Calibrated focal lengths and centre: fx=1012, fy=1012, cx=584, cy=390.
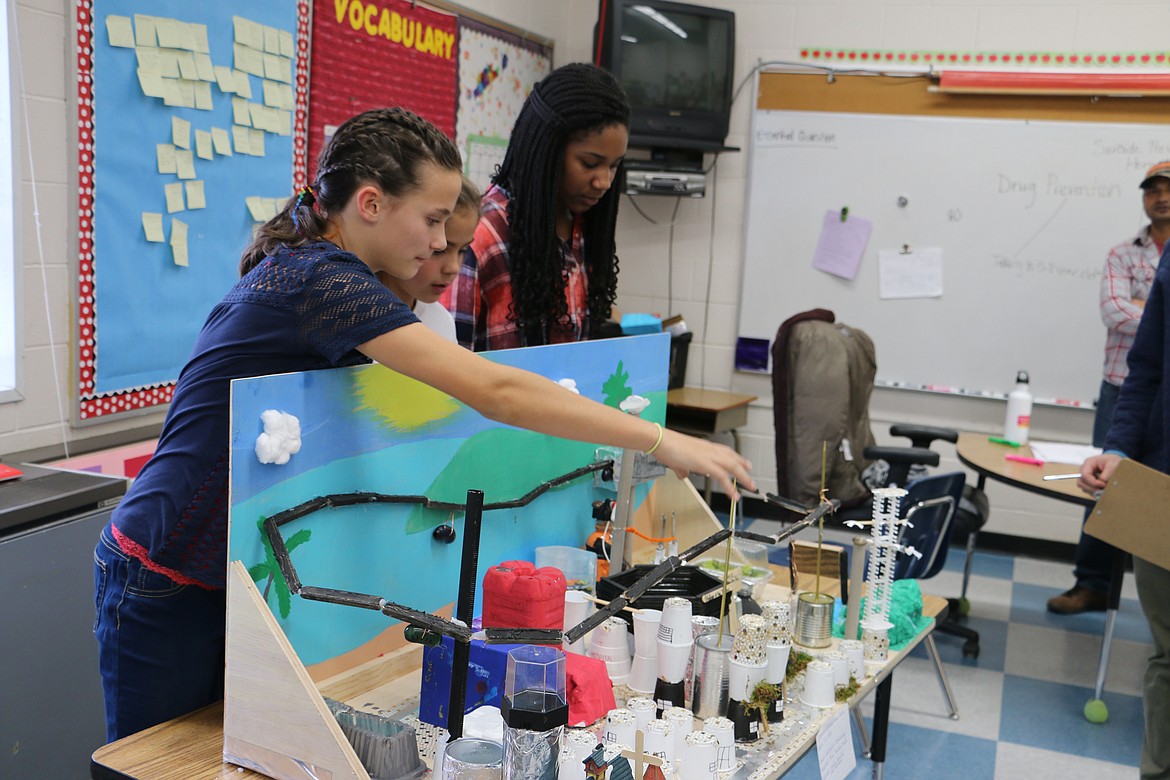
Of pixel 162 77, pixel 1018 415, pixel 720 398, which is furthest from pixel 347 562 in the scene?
pixel 720 398

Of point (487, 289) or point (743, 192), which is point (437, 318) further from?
point (743, 192)

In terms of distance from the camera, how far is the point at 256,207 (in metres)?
3.03

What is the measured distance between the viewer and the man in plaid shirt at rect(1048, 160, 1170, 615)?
3.69 meters

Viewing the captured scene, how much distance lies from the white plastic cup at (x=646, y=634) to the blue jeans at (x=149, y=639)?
0.58 metres

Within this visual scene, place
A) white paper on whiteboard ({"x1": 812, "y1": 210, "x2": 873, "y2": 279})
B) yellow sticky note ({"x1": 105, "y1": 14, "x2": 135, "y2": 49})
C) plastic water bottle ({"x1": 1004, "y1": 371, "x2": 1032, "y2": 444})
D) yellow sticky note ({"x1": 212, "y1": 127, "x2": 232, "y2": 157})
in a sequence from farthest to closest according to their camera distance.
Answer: white paper on whiteboard ({"x1": 812, "y1": 210, "x2": 873, "y2": 279}) < plastic water bottle ({"x1": 1004, "y1": 371, "x2": 1032, "y2": 444}) < yellow sticky note ({"x1": 212, "y1": 127, "x2": 232, "y2": 157}) < yellow sticky note ({"x1": 105, "y1": 14, "x2": 135, "y2": 49})

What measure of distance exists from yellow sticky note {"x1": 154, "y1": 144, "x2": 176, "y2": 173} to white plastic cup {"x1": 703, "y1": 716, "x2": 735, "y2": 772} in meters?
2.10

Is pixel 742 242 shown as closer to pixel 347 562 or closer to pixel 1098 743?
pixel 1098 743

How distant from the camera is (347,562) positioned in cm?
143

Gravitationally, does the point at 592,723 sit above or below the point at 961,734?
above

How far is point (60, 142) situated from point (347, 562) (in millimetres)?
1575

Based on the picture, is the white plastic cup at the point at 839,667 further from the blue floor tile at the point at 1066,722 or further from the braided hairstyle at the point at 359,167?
the blue floor tile at the point at 1066,722

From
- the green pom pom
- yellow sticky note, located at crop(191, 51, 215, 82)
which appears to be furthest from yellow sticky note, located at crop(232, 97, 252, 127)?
the green pom pom

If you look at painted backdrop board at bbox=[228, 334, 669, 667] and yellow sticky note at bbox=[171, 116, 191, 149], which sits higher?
yellow sticky note at bbox=[171, 116, 191, 149]

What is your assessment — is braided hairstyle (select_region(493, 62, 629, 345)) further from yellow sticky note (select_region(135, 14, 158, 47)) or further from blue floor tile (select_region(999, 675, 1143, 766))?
blue floor tile (select_region(999, 675, 1143, 766))
